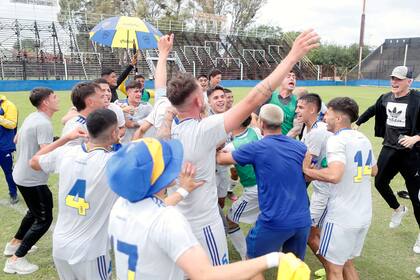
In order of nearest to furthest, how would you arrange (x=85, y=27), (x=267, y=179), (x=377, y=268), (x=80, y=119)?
(x=267, y=179) < (x=80, y=119) < (x=377, y=268) < (x=85, y=27)

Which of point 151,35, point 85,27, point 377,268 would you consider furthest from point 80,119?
point 85,27

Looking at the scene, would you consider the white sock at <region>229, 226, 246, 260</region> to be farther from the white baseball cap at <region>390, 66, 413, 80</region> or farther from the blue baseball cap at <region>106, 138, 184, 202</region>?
the white baseball cap at <region>390, 66, 413, 80</region>

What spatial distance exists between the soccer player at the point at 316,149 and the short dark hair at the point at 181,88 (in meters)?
1.68

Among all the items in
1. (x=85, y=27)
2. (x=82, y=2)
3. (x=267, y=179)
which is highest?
(x=82, y=2)

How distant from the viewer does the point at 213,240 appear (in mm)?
3105

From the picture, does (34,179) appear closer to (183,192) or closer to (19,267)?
(19,267)

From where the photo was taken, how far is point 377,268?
177 inches

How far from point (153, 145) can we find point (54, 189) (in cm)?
612

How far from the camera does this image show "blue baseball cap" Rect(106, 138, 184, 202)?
1820 millimetres

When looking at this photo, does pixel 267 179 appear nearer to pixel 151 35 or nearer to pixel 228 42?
pixel 151 35

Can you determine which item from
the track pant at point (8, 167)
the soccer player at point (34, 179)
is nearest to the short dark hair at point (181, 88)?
the soccer player at point (34, 179)

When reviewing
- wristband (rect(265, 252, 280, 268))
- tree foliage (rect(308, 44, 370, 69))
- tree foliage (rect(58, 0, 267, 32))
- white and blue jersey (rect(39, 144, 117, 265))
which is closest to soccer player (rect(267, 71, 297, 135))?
white and blue jersey (rect(39, 144, 117, 265))

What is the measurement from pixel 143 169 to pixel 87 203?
51.9 inches

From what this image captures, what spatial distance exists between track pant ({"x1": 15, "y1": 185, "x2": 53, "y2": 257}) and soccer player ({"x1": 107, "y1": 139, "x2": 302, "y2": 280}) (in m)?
2.69
